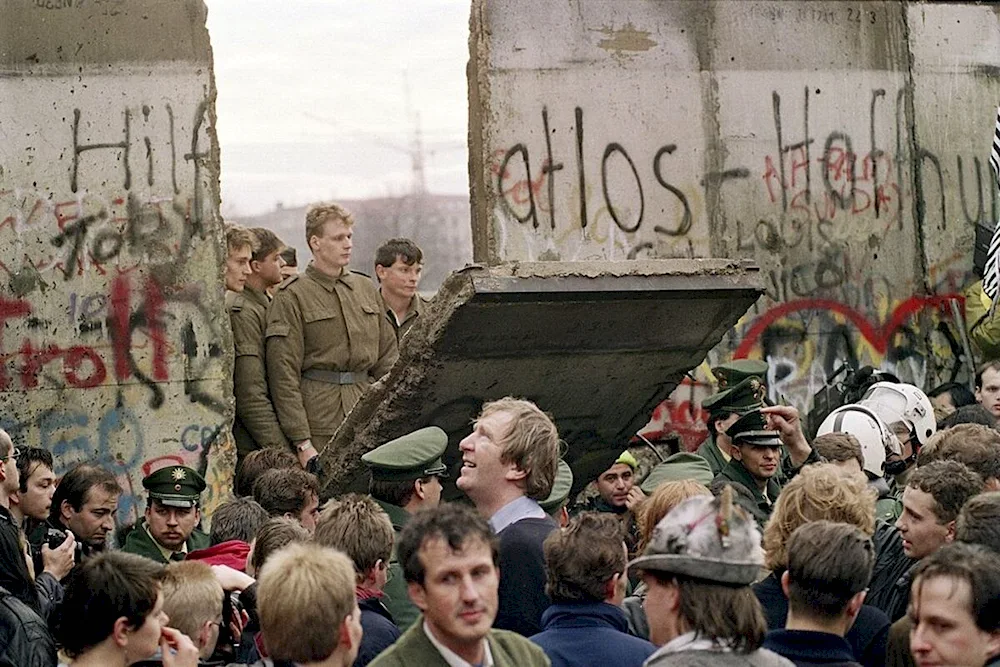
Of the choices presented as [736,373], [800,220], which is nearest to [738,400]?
[736,373]

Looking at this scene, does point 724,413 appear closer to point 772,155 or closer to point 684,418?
point 684,418

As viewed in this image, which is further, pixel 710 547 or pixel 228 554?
pixel 228 554

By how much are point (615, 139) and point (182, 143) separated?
314cm

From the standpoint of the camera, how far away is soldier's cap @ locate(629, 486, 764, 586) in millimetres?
4301

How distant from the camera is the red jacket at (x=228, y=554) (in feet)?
22.4

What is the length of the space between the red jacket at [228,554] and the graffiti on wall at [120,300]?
12.2ft

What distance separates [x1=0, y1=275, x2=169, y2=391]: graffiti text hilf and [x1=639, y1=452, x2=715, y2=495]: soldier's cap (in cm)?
355

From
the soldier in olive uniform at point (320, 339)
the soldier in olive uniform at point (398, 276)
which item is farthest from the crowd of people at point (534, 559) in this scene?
the soldier in olive uniform at point (398, 276)

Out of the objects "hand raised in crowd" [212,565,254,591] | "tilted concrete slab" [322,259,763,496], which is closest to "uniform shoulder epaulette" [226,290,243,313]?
"tilted concrete slab" [322,259,763,496]

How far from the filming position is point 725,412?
9062mm

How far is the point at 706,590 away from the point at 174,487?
4.41 m

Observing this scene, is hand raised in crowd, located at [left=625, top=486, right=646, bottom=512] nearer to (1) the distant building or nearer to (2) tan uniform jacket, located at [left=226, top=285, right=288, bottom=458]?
(2) tan uniform jacket, located at [left=226, top=285, right=288, bottom=458]

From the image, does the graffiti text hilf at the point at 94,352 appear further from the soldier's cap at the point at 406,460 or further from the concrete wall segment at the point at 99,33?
the soldier's cap at the point at 406,460

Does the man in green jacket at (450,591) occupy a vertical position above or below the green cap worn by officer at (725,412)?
below
